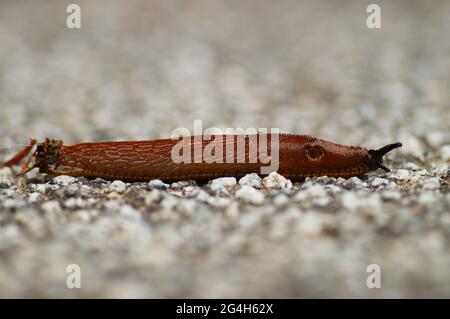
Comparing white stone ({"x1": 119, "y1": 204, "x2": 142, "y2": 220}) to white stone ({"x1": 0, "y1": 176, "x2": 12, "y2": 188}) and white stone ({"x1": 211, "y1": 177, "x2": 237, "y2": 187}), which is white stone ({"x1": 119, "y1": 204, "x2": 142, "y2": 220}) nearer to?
white stone ({"x1": 211, "y1": 177, "x2": 237, "y2": 187})

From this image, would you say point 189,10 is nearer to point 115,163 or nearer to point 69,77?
point 69,77

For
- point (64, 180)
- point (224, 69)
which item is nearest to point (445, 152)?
point (64, 180)

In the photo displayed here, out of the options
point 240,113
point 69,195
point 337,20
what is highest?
point 337,20

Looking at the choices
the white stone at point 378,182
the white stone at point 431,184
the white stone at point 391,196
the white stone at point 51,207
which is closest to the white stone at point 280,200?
the white stone at point 391,196

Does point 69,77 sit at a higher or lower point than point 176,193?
higher

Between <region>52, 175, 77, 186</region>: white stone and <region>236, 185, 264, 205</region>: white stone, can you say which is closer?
<region>236, 185, 264, 205</region>: white stone

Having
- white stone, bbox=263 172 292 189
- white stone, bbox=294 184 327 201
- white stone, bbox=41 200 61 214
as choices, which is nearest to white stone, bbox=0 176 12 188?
white stone, bbox=41 200 61 214
